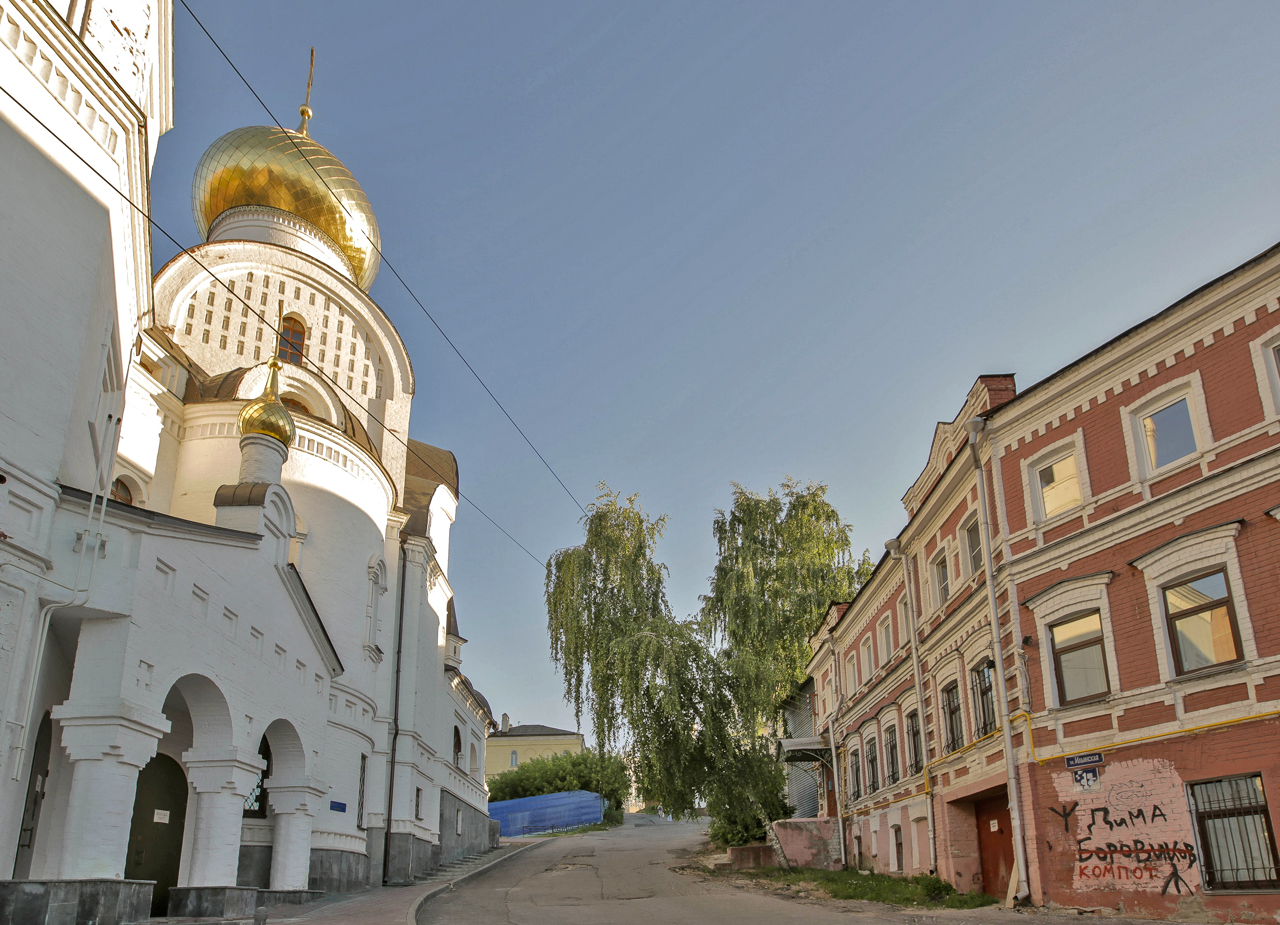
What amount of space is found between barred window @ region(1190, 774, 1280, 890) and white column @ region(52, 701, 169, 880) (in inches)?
457

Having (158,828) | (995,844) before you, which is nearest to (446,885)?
(158,828)

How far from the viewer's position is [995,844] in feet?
49.6

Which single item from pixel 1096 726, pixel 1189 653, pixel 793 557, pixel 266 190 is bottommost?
pixel 1096 726

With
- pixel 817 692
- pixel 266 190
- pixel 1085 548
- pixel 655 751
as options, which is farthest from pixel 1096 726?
pixel 266 190

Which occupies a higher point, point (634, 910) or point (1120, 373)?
point (1120, 373)

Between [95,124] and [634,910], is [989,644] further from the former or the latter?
[95,124]

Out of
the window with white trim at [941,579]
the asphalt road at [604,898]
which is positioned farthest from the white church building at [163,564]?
the window with white trim at [941,579]

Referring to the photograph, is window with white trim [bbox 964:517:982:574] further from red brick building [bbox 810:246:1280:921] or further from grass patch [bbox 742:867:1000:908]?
grass patch [bbox 742:867:1000:908]

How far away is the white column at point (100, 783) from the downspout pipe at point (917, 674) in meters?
12.6

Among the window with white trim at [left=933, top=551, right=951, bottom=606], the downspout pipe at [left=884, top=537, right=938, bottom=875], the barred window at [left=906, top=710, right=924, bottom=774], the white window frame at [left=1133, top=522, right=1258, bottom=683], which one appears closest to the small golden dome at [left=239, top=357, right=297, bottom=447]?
the downspout pipe at [left=884, top=537, right=938, bottom=875]

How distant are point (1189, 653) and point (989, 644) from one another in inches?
132

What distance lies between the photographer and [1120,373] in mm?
13000

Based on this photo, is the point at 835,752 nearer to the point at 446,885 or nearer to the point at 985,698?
the point at 446,885

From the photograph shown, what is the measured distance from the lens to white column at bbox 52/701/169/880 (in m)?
9.72
